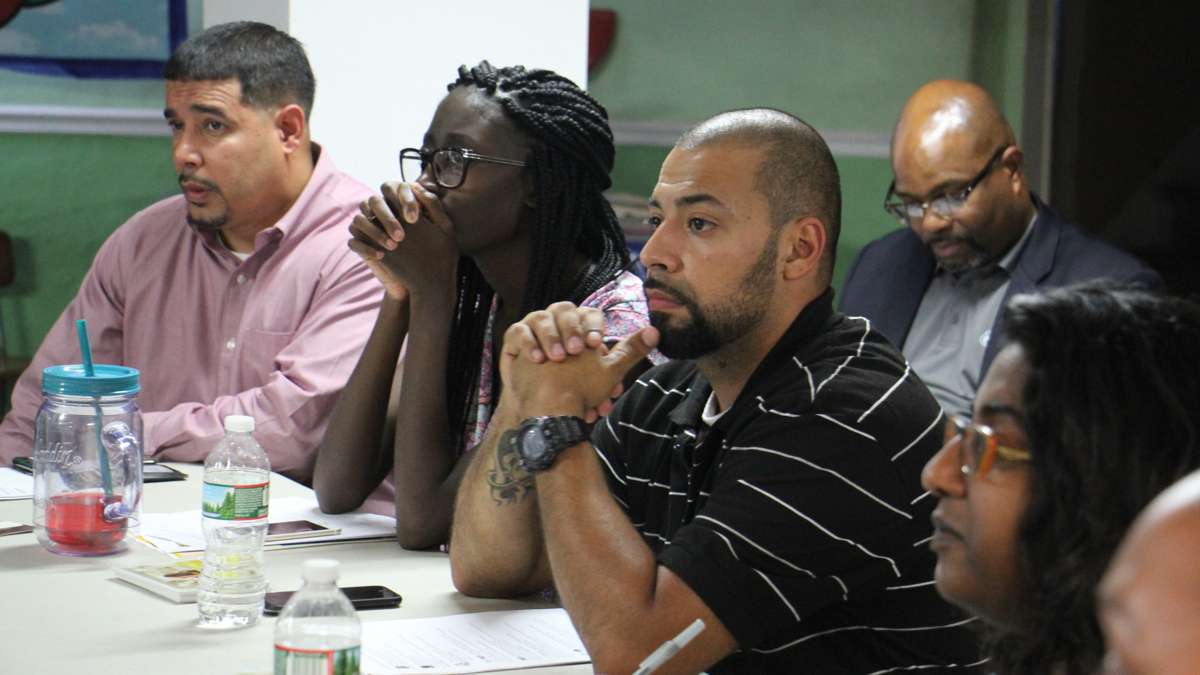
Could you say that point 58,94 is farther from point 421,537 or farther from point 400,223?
point 421,537

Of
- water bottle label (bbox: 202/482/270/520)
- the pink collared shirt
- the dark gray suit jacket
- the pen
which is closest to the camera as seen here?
the pen

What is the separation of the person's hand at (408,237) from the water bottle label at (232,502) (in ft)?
2.16

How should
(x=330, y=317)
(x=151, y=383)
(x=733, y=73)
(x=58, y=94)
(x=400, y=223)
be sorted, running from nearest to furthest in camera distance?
(x=400, y=223) → (x=330, y=317) → (x=151, y=383) → (x=58, y=94) → (x=733, y=73)

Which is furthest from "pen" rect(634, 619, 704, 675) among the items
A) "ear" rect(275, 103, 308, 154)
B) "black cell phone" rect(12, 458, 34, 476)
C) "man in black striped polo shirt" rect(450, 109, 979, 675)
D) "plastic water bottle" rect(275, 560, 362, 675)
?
"ear" rect(275, 103, 308, 154)

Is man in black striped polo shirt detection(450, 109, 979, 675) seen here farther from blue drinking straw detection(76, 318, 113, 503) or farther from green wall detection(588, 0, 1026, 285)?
green wall detection(588, 0, 1026, 285)

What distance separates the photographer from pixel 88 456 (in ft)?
7.23

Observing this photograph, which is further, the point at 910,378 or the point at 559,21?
the point at 559,21

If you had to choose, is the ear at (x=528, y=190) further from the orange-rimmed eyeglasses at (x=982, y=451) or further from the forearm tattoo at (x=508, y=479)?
the orange-rimmed eyeglasses at (x=982, y=451)

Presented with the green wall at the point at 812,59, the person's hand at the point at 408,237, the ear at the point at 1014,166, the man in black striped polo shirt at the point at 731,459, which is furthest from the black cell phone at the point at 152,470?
the green wall at the point at 812,59

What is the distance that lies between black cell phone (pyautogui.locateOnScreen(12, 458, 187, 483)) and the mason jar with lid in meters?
0.43

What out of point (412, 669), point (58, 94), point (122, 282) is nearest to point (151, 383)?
point (122, 282)

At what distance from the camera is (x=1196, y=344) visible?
1196 millimetres

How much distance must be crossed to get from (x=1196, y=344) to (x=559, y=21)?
2548mm

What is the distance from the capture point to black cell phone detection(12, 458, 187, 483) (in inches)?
106
